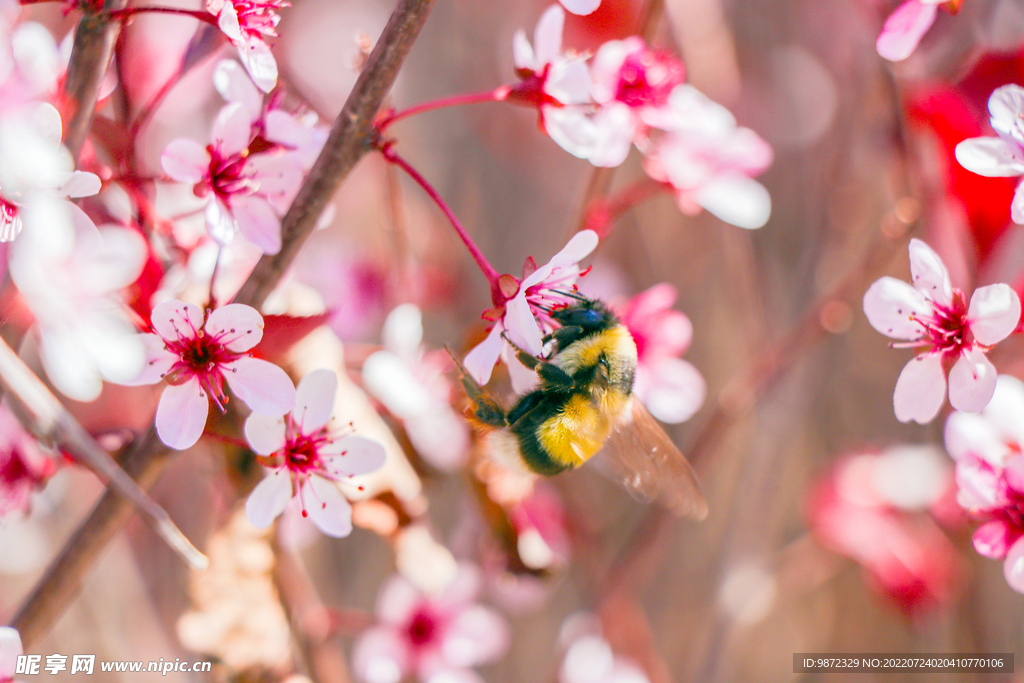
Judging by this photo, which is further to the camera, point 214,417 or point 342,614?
point 342,614

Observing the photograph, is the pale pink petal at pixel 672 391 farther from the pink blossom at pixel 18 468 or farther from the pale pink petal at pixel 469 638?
the pink blossom at pixel 18 468

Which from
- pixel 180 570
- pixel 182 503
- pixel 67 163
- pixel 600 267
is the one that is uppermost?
pixel 67 163

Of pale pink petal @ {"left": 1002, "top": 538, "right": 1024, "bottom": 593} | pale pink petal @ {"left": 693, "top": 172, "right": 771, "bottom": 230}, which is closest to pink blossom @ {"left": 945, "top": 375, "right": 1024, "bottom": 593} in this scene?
pale pink petal @ {"left": 1002, "top": 538, "right": 1024, "bottom": 593}

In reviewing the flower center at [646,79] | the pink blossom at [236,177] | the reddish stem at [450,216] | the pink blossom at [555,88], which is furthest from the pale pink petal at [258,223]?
the flower center at [646,79]

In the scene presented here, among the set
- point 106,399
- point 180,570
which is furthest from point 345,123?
point 180,570

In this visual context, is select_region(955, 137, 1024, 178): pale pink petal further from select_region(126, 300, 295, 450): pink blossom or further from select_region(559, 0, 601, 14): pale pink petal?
select_region(126, 300, 295, 450): pink blossom

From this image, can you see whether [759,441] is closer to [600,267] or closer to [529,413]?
[600,267]
